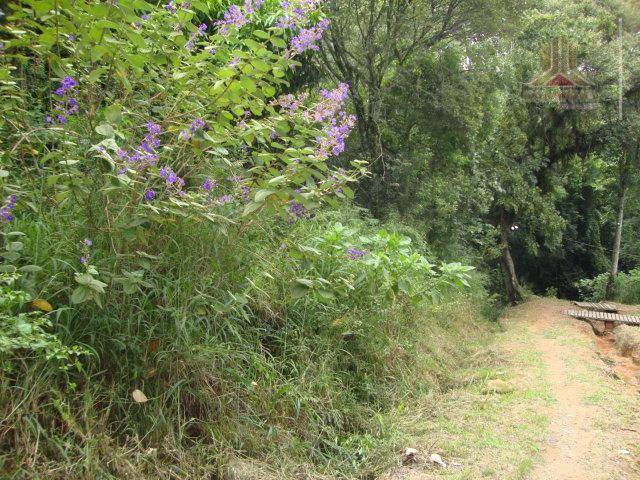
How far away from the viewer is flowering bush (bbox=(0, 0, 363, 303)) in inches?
103

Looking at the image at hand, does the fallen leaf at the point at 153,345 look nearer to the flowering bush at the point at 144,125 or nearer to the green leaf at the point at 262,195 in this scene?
the flowering bush at the point at 144,125

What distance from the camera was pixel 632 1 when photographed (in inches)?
634

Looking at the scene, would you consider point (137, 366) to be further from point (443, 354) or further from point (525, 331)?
point (525, 331)

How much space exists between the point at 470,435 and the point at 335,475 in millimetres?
1151

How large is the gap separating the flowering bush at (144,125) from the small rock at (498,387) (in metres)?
2.96

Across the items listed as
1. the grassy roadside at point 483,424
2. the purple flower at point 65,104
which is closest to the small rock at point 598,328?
the grassy roadside at point 483,424

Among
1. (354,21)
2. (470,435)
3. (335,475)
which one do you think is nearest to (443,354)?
(470,435)

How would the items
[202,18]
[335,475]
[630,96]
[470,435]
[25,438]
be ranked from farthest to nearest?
[630,96]
[202,18]
[470,435]
[335,475]
[25,438]

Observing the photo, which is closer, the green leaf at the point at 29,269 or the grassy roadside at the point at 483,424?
the green leaf at the point at 29,269

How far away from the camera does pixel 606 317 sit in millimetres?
11289

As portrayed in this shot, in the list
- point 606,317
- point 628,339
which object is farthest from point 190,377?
point 606,317

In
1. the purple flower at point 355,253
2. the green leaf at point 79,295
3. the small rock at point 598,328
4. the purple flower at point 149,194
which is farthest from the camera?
the small rock at point 598,328

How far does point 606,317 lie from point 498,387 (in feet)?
23.3

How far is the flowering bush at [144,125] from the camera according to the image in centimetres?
→ 261
